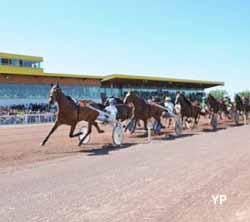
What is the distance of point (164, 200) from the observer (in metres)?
7.23

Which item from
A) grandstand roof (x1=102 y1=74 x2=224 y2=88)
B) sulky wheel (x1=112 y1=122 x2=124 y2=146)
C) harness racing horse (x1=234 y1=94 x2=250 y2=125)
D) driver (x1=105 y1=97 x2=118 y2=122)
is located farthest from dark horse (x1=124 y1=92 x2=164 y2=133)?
grandstand roof (x1=102 y1=74 x2=224 y2=88)

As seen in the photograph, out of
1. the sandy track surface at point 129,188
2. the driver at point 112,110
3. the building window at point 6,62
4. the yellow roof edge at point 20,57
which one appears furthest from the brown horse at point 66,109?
the building window at point 6,62

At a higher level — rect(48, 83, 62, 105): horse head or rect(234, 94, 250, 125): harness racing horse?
rect(48, 83, 62, 105): horse head

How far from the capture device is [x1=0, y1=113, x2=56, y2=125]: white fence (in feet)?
122

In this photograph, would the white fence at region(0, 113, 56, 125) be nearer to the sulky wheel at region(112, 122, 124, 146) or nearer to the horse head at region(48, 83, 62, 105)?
the sulky wheel at region(112, 122, 124, 146)

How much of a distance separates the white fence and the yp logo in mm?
31390

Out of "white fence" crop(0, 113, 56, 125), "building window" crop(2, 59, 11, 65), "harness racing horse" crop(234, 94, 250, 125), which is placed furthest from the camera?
"building window" crop(2, 59, 11, 65)

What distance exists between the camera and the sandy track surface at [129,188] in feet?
21.1

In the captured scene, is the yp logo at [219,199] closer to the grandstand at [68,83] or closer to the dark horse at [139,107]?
the dark horse at [139,107]

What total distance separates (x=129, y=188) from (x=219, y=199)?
5.59 ft

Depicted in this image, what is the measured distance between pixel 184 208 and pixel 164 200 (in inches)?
22.9

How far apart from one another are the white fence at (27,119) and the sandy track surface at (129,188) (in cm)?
2507

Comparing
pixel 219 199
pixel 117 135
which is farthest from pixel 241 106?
pixel 219 199

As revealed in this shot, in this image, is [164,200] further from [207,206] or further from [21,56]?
[21,56]
